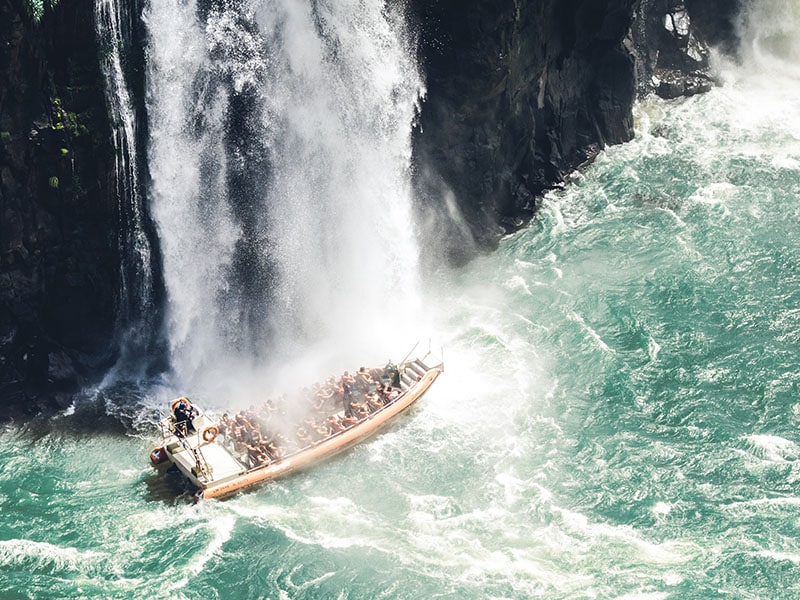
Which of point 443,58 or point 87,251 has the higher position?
point 443,58

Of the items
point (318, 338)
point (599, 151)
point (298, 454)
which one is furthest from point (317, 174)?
point (599, 151)

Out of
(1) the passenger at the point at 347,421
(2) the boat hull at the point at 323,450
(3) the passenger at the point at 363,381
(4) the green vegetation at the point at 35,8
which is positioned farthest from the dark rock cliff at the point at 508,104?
(4) the green vegetation at the point at 35,8

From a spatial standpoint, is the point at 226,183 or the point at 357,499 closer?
the point at 357,499

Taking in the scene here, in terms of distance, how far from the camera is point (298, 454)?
149ft

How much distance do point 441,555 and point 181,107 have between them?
82.9 feet

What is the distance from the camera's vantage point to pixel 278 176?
181 ft

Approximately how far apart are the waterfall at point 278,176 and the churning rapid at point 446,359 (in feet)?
0.40

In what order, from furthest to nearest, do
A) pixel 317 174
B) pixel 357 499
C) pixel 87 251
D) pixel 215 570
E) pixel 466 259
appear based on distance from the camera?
1. pixel 466 259
2. pixel 317 174
3. pixel 87 251
4. pixel 357 499
5. pixel 215 570

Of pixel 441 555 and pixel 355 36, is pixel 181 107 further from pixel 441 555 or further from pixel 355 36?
pixel 441 555

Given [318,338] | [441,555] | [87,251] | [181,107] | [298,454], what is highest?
[181,107]

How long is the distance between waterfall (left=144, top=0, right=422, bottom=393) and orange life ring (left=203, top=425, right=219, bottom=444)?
6304 mm

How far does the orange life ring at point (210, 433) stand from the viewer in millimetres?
44906

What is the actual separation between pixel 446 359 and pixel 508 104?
17.4 meters

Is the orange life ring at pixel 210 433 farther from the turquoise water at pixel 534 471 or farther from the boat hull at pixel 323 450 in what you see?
the turquoise water at pixel 534 471
